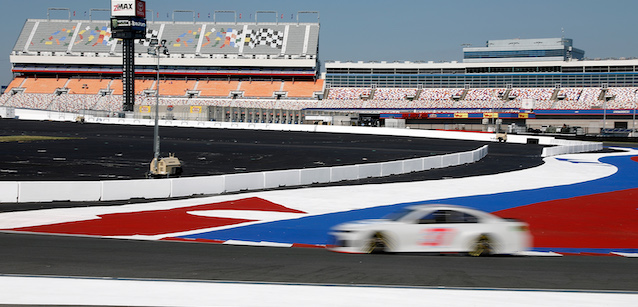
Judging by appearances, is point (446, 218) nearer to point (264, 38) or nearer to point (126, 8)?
point (126, 8)

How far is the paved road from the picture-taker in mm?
12516

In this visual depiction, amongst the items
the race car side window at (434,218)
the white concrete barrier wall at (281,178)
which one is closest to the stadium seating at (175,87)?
the white concrete barrier wall at (281,178)

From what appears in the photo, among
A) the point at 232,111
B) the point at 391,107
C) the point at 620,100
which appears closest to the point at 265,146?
the point at 232,111

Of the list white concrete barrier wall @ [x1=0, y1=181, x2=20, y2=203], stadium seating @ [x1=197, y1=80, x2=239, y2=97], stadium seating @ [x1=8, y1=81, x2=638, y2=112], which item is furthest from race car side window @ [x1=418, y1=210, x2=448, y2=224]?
stadium seating @ [x1=197, y1=80, x2=239, y2=97]

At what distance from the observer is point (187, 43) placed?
138 metres

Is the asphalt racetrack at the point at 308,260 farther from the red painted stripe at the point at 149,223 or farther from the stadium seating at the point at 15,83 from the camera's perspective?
the stadium seating at the point at 15,83

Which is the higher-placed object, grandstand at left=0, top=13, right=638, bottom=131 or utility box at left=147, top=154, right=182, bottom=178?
grandstand at left=0, top=13, right=638, bottom=131

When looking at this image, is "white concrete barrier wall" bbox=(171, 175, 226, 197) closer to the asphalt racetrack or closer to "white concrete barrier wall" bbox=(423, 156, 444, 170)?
the asphalt racetrack

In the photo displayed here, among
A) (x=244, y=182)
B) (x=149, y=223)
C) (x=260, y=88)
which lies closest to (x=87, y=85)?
(x=260, y=88)

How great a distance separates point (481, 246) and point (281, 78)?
12044 cm

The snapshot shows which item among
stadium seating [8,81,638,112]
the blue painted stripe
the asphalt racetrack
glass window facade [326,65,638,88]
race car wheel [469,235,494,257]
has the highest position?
glass window facade [326,65,638,88]

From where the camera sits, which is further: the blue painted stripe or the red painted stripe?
the red painted stripe

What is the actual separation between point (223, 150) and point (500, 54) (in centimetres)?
13571

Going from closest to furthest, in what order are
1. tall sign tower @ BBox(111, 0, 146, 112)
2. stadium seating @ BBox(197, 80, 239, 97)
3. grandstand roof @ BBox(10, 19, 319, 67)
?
tall sign tower @ BBox(111, 0, 146, 112), stadium seating @ BBox(197, 80, 239, 97), grandstand roof @ BBox(10, 19, 319, 67)
